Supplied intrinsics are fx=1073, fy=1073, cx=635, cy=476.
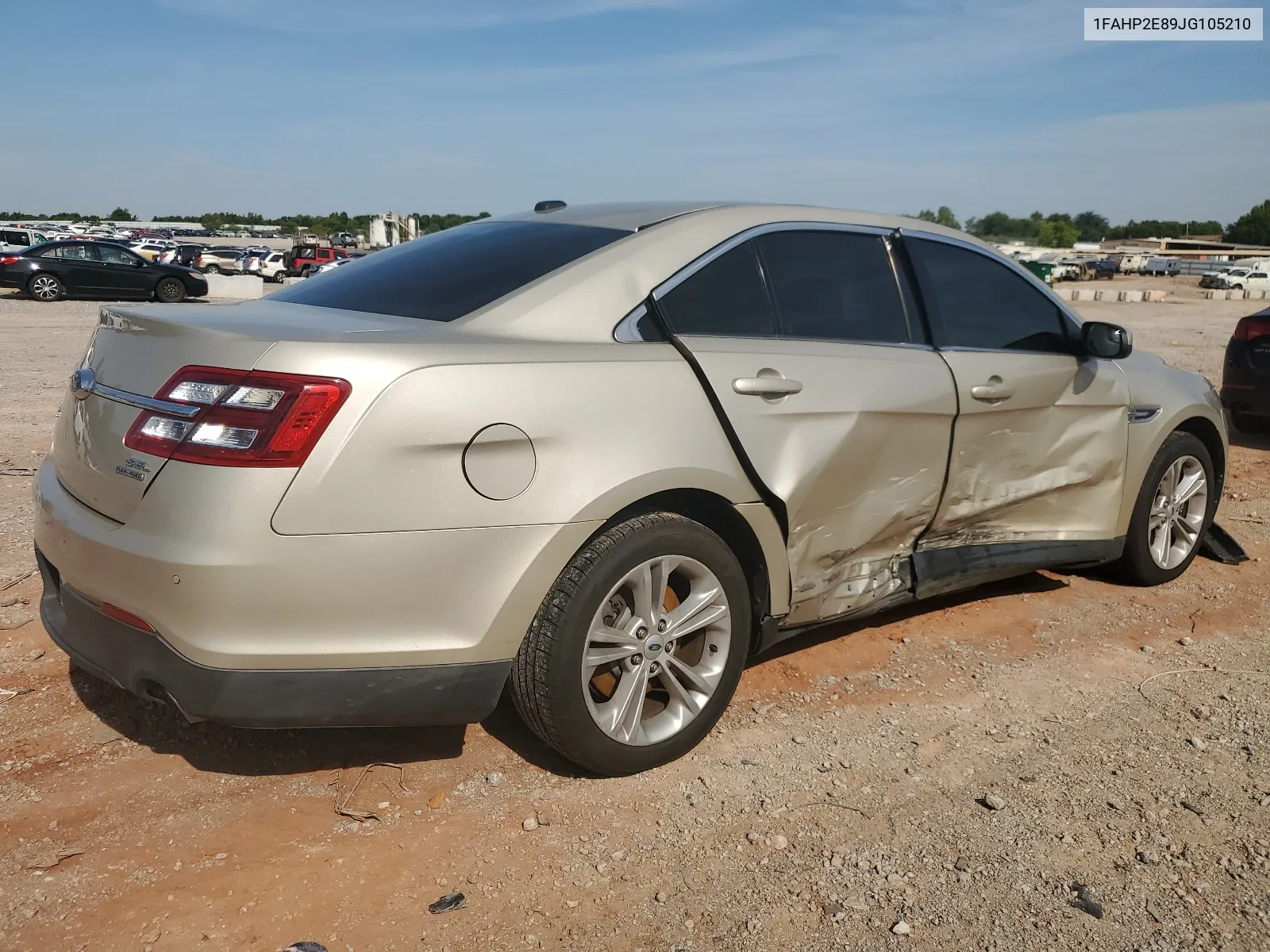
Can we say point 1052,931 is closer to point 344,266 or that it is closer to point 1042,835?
point 1042,835

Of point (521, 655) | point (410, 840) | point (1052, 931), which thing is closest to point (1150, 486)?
point (1052, 931)

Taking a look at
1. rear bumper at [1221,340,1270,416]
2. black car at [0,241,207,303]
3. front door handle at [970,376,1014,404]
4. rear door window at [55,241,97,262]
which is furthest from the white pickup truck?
front door handle at [970,376,1014,404]

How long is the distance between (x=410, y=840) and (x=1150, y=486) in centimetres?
370

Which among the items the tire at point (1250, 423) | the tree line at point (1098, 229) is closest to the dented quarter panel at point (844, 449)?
the tire at point (1250, 423)

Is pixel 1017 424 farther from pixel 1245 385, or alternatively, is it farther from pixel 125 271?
pixel 125 271

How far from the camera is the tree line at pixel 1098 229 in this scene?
14538 centimetres

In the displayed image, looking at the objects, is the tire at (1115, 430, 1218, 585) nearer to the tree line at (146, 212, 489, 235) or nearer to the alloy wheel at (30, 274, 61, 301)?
the alloy wheel at (30, 274, 61, 301)

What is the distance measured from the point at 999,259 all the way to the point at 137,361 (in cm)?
326

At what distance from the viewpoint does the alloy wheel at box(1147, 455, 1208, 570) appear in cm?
504

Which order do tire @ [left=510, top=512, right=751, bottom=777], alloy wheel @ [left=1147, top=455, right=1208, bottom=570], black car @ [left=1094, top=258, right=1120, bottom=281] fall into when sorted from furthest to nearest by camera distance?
black car @ [left=1094, top=258, right=1120, bottom=281]
alloy wheel @ [left=1147, top=455, right=1208, bottom=570]
tire @ [left=510, top=512, right=751, bottom=777]

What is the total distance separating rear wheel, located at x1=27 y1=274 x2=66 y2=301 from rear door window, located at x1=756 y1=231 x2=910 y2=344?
2407 cm

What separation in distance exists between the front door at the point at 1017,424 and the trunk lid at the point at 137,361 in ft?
6.91

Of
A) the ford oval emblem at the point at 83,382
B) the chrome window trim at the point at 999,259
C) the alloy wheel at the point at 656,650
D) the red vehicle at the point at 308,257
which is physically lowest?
the alloy wheel at the point at 656,650

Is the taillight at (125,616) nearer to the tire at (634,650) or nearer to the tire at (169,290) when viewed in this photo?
the tire at (634,650)
